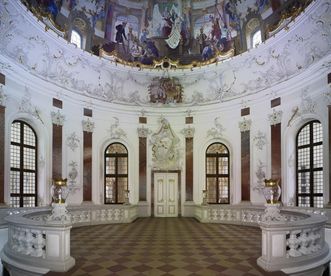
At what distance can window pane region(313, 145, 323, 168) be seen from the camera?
13023 millimetres

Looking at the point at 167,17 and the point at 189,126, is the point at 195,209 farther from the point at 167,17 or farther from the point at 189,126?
the point at 167,17

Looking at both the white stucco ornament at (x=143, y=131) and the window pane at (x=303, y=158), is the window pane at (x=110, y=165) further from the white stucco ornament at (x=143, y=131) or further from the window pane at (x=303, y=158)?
the window pane at (x=303, y=158)

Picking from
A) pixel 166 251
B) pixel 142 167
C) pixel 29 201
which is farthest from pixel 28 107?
pixel 166 251

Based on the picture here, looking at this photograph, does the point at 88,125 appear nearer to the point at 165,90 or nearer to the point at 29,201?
the point at 29,201

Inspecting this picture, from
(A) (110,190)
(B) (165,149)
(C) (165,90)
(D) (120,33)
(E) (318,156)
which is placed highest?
(D) (120,33)

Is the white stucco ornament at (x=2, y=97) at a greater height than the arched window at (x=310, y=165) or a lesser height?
greater

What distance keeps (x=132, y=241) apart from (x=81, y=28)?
10.6 m

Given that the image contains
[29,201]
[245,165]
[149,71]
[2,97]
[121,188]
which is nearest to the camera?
[2,97]

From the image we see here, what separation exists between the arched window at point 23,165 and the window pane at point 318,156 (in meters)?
11.2

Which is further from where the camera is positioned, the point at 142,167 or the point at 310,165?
the point at 142,167

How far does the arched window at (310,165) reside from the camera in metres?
13.0

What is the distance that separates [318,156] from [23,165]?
37.7 ft

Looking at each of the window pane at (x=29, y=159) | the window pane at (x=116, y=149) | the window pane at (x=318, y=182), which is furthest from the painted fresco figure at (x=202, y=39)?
the window pane at (x=29, y=159)

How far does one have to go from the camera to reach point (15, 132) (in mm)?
13344
